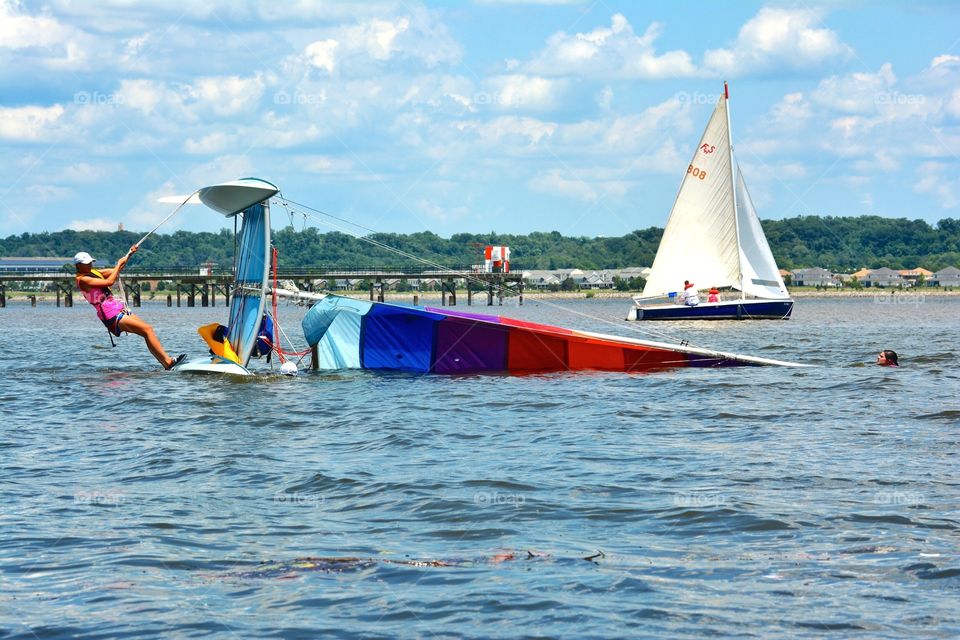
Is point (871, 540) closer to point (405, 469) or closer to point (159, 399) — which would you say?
point (405, 469)

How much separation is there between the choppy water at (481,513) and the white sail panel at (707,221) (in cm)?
3680

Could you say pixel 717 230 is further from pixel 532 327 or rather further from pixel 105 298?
pixel 105 298

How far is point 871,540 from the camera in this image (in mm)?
10078

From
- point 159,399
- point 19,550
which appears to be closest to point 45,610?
point 19,550

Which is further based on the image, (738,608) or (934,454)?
(934,454)

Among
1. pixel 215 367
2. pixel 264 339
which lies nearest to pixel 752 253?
pixel 264 339

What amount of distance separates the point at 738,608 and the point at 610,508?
3.14 m

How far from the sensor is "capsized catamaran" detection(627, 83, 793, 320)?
56.8 m
